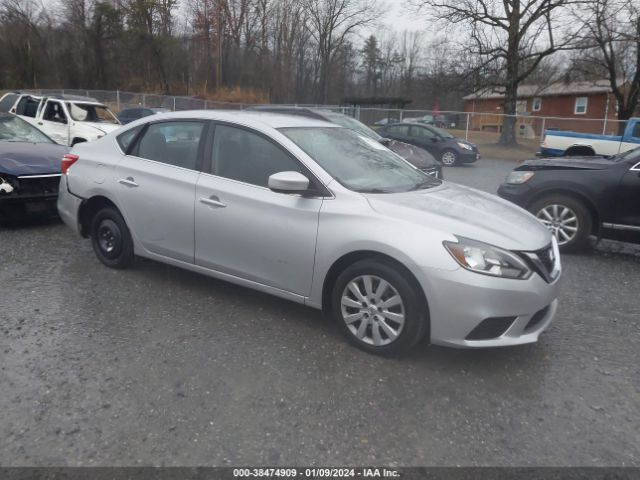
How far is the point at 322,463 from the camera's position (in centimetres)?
253

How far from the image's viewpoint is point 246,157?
4.17 m

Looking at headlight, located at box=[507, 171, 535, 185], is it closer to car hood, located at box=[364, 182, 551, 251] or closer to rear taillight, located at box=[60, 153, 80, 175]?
car hood, located at box=[364, 182, 551, 251]

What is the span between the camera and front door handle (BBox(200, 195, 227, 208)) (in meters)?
4.09

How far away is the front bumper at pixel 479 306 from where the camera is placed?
10.4 feet

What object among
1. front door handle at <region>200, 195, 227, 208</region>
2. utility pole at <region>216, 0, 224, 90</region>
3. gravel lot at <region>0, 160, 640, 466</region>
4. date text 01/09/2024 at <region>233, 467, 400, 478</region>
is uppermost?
utility pole at <region>216, 0, 224, 90</region>

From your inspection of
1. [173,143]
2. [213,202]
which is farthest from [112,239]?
[213,202]

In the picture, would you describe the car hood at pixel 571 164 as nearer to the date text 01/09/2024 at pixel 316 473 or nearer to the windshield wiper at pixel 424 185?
the windshield wiper at pixel 424 185

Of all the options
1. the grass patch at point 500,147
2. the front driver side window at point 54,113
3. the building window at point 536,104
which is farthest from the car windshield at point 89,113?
the building window at point 536,104

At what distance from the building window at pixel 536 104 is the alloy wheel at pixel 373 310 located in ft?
164

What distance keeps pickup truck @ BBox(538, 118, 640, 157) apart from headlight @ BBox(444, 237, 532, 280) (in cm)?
1404

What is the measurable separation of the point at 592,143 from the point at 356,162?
14987mm

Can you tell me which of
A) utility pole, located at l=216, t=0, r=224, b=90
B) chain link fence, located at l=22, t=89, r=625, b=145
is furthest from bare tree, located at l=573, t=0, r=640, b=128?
utility pole, located at l=216, t=0, r=224, b=90

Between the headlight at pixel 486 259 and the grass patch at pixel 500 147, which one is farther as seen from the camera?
→ the grass patch at pixel 500 147

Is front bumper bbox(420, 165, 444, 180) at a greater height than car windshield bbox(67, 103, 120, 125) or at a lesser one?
lesser
